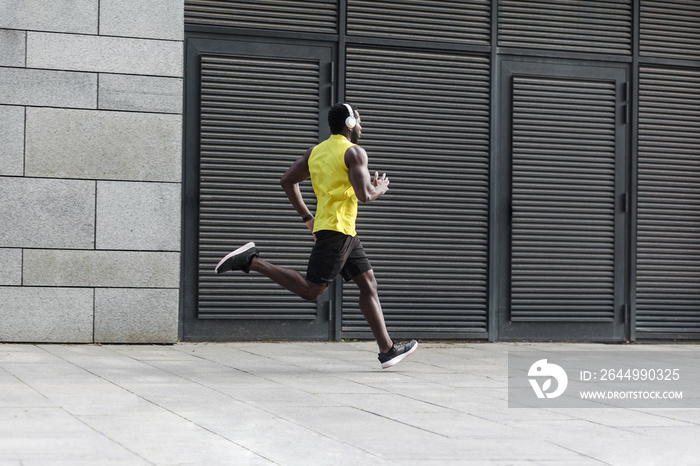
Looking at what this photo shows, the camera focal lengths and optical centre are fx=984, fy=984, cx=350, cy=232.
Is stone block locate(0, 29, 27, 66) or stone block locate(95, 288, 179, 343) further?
stone block locate(95, 288, 179, 343)

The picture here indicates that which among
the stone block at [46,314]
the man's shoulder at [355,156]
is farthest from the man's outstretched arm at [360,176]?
the stone block at [46,314]

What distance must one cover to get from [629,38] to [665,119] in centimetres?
92

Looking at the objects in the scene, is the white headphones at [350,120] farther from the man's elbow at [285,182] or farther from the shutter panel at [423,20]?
the shutter panel at [423,20]

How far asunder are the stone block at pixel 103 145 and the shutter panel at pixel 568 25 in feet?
11.6

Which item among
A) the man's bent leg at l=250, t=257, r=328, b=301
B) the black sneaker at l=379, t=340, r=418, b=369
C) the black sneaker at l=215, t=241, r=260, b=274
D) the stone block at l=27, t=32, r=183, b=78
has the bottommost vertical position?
the black sneaker at l=379, t=340, r=418, b=369

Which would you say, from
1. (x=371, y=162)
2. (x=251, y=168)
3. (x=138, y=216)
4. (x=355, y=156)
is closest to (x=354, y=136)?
(x=355, y=156)

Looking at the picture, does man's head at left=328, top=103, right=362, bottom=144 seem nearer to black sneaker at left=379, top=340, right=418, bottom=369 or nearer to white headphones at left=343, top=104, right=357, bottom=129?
white headphones at left=343, top=104, right=357, bottom=129

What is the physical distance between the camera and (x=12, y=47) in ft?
26.9

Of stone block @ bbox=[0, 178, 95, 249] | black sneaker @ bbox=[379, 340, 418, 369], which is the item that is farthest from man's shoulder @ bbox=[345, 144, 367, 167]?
stone block @ bbox=[0, 178, 95, 249]

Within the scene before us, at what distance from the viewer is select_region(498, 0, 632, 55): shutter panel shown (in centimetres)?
984

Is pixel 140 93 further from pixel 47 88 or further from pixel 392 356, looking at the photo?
pixel 392 356

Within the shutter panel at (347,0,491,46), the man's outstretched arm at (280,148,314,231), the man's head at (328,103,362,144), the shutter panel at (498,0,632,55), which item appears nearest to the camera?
the man's head at (328,103,362,144)

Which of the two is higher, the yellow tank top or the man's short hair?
the man's short hair

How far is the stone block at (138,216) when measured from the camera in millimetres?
8406
